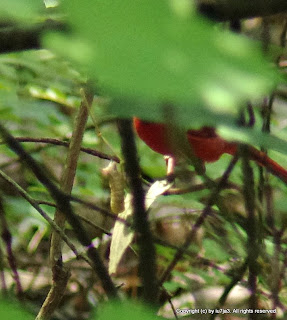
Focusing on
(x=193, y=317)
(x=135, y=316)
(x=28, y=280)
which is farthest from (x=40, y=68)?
(x=135, y=316)

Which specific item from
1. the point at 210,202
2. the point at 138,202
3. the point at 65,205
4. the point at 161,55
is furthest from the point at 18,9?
the point at 210,202

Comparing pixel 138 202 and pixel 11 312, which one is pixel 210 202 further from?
pixel 11 312

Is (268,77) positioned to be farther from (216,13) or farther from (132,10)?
(216,13)

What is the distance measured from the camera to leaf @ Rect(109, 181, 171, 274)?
621 mm

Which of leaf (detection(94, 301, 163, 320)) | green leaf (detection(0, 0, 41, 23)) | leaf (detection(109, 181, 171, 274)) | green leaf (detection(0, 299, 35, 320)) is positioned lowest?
leaf (detection(109, 181, 171, 274))

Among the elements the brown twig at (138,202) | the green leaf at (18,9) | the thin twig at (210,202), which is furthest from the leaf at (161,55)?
the thin twig at (210,202)

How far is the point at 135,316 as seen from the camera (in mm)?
178

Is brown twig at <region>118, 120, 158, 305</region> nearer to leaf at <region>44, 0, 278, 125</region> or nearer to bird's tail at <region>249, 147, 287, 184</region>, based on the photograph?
leaf at <region>44, 0, 278, 125</region>

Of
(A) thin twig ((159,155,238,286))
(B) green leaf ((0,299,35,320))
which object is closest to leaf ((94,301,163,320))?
(B) green leaf ((0,299,35,320))

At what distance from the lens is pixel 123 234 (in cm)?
64

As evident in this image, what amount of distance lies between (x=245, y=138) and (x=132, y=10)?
0.13 m

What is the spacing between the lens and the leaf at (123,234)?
621 mm

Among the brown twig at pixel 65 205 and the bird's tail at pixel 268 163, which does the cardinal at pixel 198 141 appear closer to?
the bird's tail at pixel 268 163

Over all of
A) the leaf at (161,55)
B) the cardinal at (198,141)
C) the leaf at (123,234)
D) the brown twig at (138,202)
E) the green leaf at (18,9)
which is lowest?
the leaf at (123,234)
